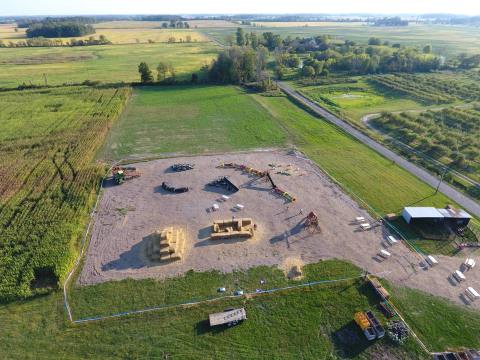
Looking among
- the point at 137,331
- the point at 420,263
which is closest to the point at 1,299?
the point at 137,331

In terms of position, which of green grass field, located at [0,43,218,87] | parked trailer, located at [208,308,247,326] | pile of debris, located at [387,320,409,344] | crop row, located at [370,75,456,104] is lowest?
pile of debris, located at [387,320,409,344]

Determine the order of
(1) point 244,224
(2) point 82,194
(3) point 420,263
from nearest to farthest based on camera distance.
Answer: (3) point 420,263 < (1) point 244,224 < (2) point 82,194

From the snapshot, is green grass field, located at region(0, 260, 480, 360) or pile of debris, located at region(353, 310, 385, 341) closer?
green grass field, located at region(0, 260, 480, 360)

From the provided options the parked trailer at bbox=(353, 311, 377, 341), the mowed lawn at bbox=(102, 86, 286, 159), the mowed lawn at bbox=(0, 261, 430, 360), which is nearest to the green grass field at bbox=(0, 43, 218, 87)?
the mowed lawn at bbox=(102, 86, 286, 159)

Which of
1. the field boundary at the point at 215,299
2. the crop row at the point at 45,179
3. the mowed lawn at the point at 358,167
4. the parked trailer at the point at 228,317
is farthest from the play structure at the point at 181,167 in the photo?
the parked trailer at the point at 228,317

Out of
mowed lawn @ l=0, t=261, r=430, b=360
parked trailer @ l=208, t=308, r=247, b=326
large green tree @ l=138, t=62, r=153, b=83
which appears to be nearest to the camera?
mowed lawn @ l=0, t=261, r=430, b=360

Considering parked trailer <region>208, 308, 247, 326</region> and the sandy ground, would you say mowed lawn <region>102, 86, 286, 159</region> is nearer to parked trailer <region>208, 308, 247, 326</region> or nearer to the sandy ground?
the sandy ground

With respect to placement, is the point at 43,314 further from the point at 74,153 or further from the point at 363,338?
the point at 74,153

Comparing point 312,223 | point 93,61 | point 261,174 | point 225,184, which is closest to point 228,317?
point 312,223
